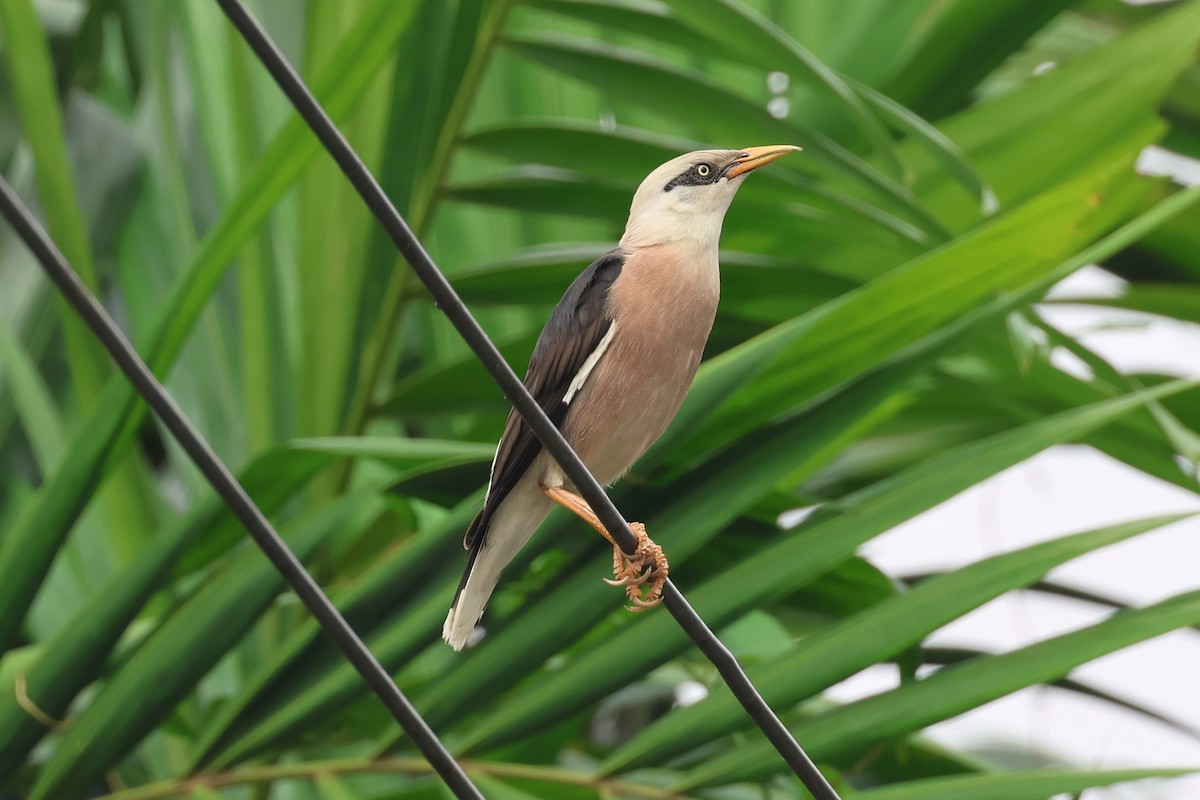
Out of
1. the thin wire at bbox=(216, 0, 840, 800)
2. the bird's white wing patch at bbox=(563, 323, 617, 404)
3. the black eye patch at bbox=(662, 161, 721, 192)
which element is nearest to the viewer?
the thin wire at bbox=(216, 0, 840, 800)

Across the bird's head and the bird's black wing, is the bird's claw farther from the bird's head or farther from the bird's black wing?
the bird's head

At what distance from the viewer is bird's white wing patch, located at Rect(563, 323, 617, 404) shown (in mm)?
1383

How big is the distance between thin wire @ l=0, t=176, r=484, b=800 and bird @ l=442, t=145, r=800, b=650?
22 cm

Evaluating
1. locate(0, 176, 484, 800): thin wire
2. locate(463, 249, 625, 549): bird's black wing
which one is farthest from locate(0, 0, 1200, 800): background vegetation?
locate(0, 176, 484, 800): thin wire

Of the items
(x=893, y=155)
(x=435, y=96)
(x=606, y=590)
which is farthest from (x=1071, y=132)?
(x=606, y=590)

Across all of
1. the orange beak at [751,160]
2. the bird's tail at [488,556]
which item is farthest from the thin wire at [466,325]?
the orange beak at [751,160]

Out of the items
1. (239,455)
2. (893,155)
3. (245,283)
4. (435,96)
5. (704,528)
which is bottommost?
(239,455)

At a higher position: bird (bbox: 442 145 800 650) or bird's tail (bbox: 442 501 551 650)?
bird (bbox: 442 145 800 650)

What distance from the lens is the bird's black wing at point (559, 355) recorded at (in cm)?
135

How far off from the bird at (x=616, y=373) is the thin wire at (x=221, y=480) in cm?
22

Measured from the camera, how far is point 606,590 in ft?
5.09

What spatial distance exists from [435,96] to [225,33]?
0.93 m

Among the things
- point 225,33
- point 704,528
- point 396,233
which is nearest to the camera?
point 396,233

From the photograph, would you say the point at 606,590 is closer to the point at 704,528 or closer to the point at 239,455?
the point at 704,528
